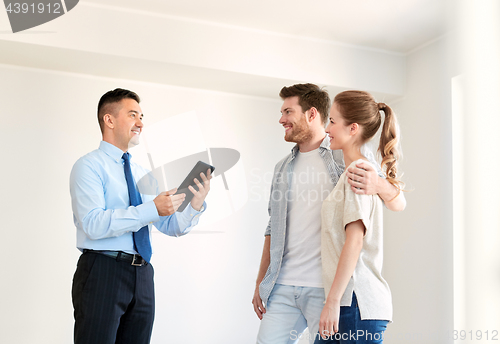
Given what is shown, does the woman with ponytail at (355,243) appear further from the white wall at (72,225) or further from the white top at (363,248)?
the white wall at (72,225)

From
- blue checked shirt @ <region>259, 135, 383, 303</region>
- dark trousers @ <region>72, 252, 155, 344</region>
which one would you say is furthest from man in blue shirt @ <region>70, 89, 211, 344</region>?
blue checked shirt @ <region>259, 135, 383, 303</region>

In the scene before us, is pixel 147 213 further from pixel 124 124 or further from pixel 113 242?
pixel 124 124

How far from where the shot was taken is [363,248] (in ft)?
4.82

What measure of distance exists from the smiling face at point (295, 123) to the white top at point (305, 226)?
0.39 ft

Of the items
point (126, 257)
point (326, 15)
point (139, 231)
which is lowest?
point (126, 257)

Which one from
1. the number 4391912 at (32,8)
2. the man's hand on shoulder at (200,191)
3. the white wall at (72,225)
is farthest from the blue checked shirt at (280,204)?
the number 4391912 at (32,8)

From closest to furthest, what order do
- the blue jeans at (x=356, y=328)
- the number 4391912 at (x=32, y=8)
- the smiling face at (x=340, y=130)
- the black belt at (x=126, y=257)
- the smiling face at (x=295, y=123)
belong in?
1. the blue jeans at (x=356, y=328)
2. the smiling face at (x=340, y=130)
3. the black belt at (x=126, y=257)
4. the smiling face at (x=295, y=123)
5. the number 4391912 at (x=32, y=8)

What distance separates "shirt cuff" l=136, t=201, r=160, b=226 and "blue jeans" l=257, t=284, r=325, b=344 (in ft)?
1.87

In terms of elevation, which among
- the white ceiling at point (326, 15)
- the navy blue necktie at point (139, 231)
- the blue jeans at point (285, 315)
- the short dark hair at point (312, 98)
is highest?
the white ceiling at point (326, 15)

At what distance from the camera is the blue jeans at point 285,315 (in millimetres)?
1683

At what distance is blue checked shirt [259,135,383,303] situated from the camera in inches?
69.5

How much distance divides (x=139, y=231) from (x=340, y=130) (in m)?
0.92

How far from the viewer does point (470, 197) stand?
0.57 meters

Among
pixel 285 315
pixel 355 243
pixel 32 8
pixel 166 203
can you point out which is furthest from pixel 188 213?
pixel 32 8
